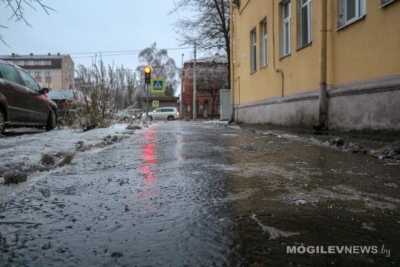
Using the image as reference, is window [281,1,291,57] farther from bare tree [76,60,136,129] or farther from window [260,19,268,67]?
bare tree [76,60,136,129]

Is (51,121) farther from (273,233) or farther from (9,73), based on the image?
(273,233)

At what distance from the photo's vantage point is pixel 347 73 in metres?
5.67

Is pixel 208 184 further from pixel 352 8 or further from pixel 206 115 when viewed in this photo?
pixel 206 115

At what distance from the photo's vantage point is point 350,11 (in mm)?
5941

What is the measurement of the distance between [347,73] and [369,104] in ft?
3.19

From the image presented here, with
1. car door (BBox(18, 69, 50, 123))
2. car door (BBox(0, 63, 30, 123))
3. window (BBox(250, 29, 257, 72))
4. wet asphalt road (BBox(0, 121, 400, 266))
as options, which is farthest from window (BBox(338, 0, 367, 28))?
car door (BBox(18, 69, 50, 123))

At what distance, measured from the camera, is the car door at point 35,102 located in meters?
7.75

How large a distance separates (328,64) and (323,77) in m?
0.26

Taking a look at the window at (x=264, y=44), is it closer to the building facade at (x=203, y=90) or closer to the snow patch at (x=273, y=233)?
the snow patch at (x=273, y=233)

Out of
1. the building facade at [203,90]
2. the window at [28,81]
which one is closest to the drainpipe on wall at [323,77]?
the window at [28,81]

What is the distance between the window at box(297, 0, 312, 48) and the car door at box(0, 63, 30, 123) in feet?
20.4

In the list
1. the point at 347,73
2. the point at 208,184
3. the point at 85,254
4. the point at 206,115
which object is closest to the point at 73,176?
the point at 208,184

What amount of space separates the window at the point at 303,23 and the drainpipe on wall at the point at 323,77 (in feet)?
4.02

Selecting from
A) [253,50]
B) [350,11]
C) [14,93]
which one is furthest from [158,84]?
[350,11]
